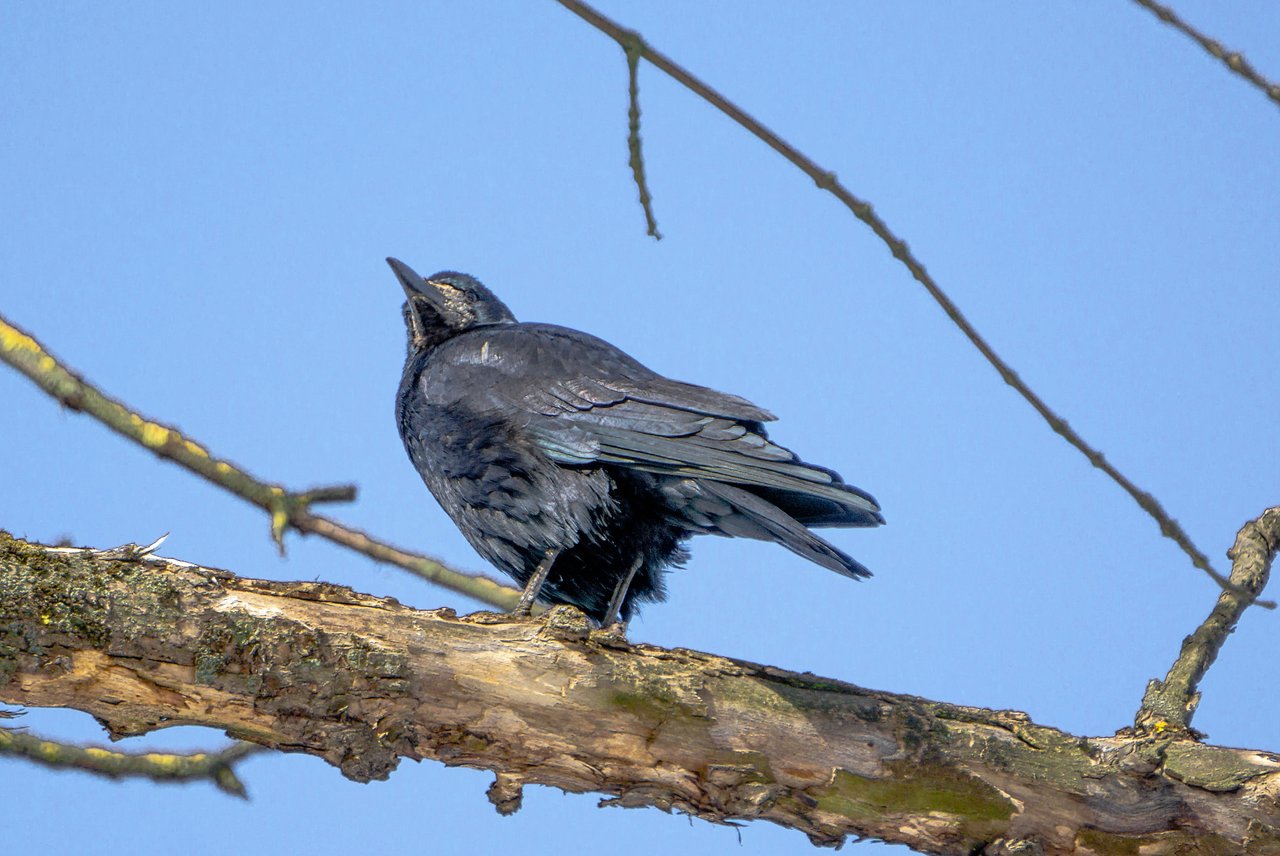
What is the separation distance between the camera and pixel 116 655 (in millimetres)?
2484

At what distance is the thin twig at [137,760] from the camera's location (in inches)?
125

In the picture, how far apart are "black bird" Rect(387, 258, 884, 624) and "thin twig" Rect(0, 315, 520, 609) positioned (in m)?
0.28

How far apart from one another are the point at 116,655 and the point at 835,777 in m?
1.52

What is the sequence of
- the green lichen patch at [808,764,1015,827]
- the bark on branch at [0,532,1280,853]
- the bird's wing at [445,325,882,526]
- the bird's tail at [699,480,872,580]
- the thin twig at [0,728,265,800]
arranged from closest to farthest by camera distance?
the bark on branch at [0,532,1280,853]
the green lichen patch at [808,764,1015,827]
the bird's tail at [699,480,872,580]
the thin twig at [0,728,265,800]
the bird's wing at [445,325,882,526]

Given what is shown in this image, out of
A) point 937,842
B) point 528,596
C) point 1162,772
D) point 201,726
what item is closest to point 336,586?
point 201,726

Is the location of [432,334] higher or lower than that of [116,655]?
higher

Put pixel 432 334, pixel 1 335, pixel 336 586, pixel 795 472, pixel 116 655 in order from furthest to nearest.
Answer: pixel 432 334
pixel 795 472
pixel 1 335
pixel 336 586
pixel 116 655

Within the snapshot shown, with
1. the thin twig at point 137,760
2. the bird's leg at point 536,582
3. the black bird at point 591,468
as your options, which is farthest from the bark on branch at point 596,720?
the bird's leg at point 536,582

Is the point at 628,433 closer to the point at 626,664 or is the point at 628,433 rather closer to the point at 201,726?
the point at 626,664

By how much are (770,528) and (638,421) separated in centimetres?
52

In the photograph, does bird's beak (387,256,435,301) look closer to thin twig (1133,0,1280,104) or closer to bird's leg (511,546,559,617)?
bird's leg (511,546,559,617)

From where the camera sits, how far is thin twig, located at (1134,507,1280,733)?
305 centimetres

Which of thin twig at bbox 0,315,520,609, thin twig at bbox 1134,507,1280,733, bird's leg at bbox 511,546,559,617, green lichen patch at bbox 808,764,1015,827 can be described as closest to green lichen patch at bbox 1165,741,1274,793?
thin twig at bbox 1134,507,1280,733

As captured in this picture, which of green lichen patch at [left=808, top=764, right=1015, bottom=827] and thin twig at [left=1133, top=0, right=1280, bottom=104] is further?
green lichen patch at [left=808, top=764, right=1015, bottom=827]
